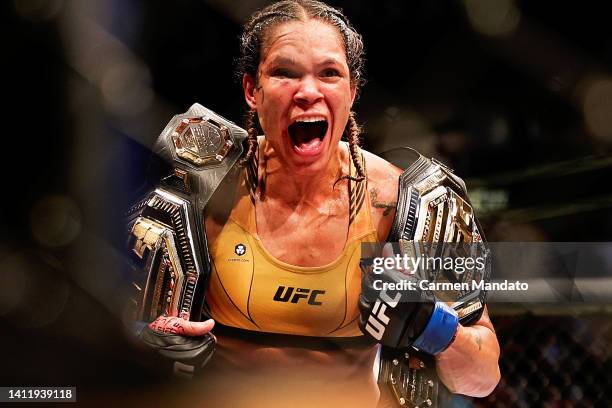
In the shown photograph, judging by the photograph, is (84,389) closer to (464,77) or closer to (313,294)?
(313,294)

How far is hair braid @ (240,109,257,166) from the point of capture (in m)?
1.73

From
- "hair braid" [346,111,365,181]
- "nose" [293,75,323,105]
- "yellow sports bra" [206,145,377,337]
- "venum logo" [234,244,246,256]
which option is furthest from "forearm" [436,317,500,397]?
"nose" [293,75,323,105]

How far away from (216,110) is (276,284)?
0.47 m

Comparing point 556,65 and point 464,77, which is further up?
point 556,65

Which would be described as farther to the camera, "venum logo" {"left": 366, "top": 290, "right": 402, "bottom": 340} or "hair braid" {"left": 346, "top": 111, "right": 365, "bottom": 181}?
"hair braid" {"left": 346, "top": 111, "right": 365, "bottom": 181}

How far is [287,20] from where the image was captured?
1623 millimetres

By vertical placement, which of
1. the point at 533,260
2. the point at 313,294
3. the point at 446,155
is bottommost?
the point at 313,294

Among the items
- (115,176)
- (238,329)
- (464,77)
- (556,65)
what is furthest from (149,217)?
(556,65)

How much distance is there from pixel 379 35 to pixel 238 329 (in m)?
0.85

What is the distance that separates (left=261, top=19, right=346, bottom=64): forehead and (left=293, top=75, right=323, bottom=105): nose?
0.06 meters

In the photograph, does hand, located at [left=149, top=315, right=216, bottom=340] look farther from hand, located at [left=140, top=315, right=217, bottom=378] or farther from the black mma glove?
the black mma glove

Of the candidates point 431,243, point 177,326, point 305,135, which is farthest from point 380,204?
point 177,326

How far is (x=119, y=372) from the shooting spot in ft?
6.15

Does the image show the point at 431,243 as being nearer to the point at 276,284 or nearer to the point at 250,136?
the point at 276,284
